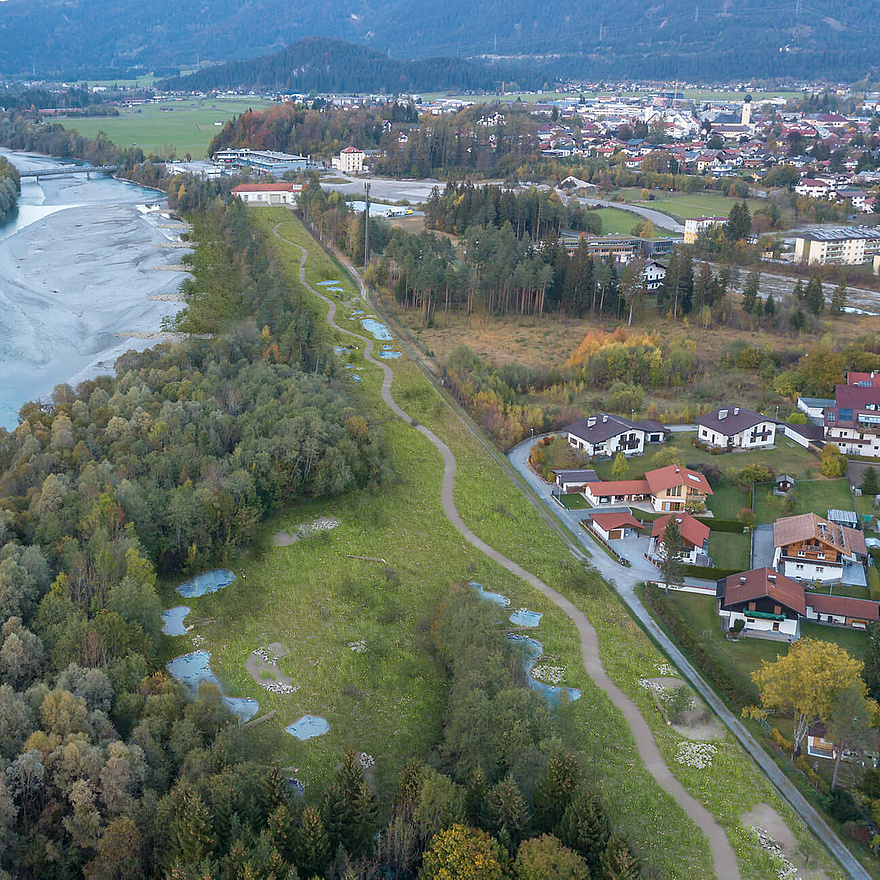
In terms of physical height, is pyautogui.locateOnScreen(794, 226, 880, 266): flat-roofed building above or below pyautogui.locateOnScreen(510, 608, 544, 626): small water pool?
above

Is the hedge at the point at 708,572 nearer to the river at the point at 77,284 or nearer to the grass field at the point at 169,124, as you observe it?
the river at the point at 77,284

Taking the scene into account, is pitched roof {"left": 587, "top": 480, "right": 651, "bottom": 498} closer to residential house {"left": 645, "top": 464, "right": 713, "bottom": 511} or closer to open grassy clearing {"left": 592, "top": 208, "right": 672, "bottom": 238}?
A: residential house {"left": 645, "top": 464, "right": 713, "bottom": 511}

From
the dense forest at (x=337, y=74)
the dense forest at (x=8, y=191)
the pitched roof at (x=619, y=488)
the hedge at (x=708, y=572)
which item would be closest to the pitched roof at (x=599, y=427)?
the pitched roof at (x=619, y=488)

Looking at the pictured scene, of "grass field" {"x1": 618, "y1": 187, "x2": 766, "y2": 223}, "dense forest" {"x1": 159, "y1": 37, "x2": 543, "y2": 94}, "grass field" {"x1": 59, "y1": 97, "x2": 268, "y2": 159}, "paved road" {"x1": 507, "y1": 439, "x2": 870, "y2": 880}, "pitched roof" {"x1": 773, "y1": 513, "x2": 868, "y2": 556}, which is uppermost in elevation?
"dense forest" {"x1": 159, "y1": 37, "x2": 543, "y2": 94}

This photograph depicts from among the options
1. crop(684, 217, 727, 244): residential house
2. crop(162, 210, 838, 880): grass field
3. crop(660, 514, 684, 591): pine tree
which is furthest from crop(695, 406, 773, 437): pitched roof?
crop(684, 217, 727, 244): residential house

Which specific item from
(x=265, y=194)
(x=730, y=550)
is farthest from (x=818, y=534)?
(x=265, y=194)

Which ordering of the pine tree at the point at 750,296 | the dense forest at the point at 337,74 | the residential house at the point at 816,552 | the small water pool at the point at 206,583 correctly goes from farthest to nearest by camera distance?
1. the dense forest at the point at 337,74
2. the pine tree at the point at 750,296
3. the residential house at the point at 816,552
4. the small water pool at the point at 206,583

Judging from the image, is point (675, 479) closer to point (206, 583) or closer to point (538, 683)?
point (538, 683)
